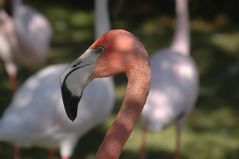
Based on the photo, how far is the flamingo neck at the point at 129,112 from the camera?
8.50ft

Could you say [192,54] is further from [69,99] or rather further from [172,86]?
[69,99]

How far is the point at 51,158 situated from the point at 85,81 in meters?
2.58

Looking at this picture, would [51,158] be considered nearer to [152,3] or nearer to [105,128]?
[105,128]

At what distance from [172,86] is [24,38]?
65.6 inches

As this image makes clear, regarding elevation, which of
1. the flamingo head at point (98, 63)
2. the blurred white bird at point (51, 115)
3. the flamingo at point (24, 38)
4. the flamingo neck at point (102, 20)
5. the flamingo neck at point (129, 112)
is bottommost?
the flamingo at point (24, 38)

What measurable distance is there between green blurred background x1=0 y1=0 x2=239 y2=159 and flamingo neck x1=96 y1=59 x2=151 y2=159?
7.97ft

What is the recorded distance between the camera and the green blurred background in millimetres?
5750

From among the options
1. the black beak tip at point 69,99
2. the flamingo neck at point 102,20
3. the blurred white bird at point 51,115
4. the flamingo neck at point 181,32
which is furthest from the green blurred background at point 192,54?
the black beak tip at point 69,99

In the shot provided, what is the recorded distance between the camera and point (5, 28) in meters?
6.14

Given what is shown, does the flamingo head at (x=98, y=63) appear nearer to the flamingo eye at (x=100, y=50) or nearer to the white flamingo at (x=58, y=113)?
the flamingo eye at (x=100, y=50)

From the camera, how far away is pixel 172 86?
4.91 m

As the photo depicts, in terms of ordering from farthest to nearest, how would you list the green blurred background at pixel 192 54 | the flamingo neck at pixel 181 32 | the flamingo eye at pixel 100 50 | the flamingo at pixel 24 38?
1. the flamingo at pixel 24 38
2. the green blurred background at pixel 192 54
3. the flamingo neck at pixel 181 32
4. the flamingo eye at pixel 100 50

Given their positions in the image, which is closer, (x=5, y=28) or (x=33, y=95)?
(x=33, y=95)

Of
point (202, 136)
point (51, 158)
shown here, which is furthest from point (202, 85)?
point (51, 158)
